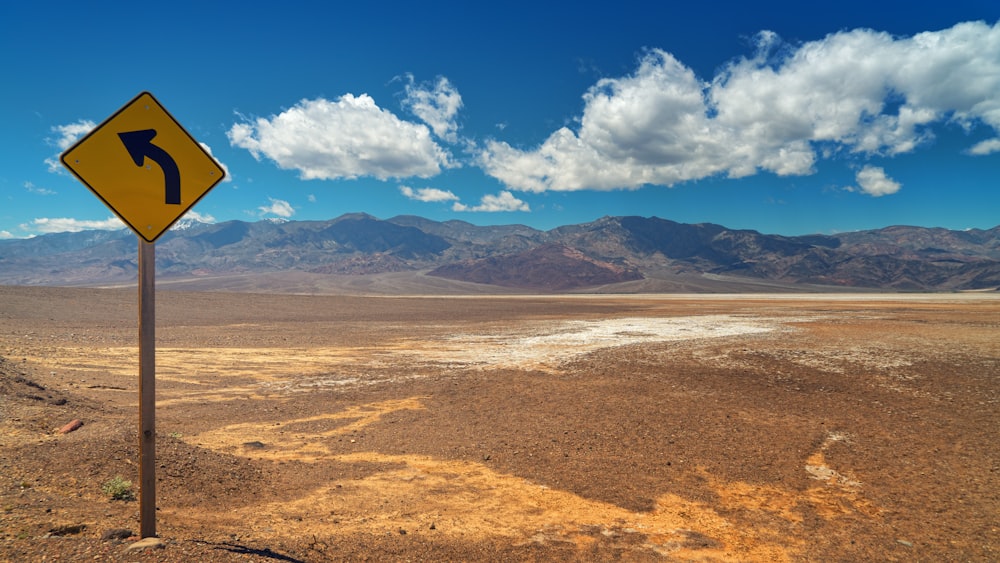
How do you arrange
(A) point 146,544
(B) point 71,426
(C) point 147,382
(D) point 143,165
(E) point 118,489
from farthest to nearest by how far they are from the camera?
(B) point 71,426
(E) point 118,489
(A) point 146,544
(D) point 143,165
(C) point 147,382

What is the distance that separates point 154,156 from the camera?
3.82 m

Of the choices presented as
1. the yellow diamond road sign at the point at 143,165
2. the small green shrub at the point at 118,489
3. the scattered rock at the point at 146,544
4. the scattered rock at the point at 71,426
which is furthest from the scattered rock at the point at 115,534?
the scattered rock at the point at 71,426

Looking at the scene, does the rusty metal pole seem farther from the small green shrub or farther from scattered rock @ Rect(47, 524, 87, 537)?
the small green shrub

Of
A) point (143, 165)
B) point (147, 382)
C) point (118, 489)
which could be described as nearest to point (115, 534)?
point (147, 382)

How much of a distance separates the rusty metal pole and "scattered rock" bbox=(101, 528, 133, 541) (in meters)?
0.15

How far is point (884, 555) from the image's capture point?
5.48 m

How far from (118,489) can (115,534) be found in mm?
1641

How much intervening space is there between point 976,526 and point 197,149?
9.39 meters

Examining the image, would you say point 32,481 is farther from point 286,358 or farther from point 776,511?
point 286,358

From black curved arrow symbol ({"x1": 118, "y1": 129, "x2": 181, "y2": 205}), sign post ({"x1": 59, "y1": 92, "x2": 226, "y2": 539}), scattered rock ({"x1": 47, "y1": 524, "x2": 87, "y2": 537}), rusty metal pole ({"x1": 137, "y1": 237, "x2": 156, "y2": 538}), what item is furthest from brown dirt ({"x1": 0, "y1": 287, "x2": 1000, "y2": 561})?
black curved arrow symbol ({"x1": 118, "y1": 129, "x2": 181, "y2": 205})

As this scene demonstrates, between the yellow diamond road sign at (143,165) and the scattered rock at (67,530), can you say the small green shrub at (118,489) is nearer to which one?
the scattered rock at (67,530)

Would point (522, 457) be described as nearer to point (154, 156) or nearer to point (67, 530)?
point (67, 530)

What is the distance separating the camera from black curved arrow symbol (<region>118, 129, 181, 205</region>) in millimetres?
3748

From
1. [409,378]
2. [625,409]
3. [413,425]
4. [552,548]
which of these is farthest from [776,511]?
[409,378]
